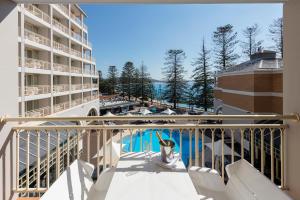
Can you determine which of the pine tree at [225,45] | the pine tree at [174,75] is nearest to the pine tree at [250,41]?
the pine tree at [225,45]

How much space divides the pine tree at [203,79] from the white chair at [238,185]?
75.9ft

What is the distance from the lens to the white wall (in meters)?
2.24

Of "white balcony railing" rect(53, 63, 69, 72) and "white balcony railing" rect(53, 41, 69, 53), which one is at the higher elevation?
"white balcony railing" rect(53, 41, 69, 53)

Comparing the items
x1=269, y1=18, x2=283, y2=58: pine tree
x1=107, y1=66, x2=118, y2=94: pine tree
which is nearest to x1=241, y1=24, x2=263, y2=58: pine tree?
x1=269, y1=18, x2=283, y2=58: pine tree

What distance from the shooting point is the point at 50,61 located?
16672 mm

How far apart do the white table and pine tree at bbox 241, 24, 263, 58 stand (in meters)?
21.7

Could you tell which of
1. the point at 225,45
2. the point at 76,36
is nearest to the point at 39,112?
the point at 76,36

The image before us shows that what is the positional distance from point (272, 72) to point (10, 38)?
1247 centimetres

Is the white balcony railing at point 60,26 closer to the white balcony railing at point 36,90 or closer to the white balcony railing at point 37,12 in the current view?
the white balcony railing at point 37,12

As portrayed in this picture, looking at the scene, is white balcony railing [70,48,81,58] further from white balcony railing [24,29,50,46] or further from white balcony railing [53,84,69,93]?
white balcony railing [24,29,50,46]

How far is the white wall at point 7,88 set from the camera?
224 centimetres

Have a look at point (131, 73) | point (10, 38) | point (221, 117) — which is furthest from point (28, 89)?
point (131, 73)

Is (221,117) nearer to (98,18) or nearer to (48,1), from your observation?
(48,1)

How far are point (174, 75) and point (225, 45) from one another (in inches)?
→ 251
